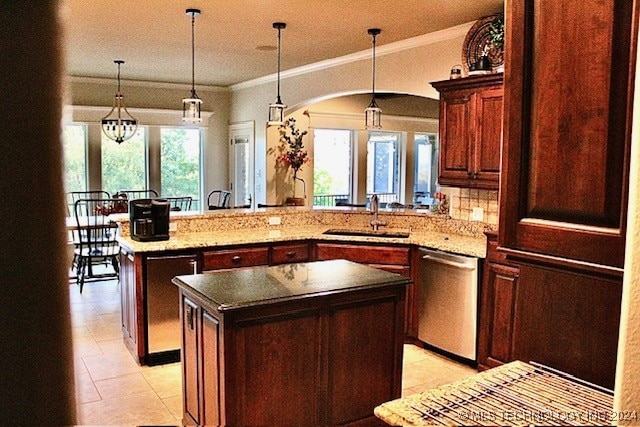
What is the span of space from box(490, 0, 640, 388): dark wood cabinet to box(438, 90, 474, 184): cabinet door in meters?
2.85

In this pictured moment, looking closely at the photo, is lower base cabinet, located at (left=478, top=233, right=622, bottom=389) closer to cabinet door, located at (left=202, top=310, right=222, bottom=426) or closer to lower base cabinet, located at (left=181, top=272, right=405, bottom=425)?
lower base cabinet, located at (left=181, top=272, right=405, bottom=425)

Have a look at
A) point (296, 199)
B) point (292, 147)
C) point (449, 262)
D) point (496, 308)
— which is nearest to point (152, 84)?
point (292, 147)

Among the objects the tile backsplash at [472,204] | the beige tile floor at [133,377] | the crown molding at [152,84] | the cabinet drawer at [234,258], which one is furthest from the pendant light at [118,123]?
the tile backsplash at [472,204]

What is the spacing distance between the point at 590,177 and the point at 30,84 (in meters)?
1.13

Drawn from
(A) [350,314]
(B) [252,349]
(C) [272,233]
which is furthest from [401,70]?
(B) [252,349]

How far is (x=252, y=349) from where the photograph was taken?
245 centimetres

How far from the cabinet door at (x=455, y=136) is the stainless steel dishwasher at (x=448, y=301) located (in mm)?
666

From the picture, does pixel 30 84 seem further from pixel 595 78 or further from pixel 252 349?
pixel 252 349

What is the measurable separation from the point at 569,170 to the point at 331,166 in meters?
7.37

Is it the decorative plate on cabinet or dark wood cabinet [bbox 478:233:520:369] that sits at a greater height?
the decorative plate on cabinet

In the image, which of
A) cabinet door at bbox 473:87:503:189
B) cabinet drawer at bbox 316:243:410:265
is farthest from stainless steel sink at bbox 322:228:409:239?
cabinet door at bbox 473:87:503:189

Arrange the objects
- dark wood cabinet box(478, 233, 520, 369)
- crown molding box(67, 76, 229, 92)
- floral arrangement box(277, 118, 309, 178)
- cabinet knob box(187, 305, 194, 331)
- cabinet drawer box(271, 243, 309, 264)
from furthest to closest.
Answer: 1. crown molding box(67, 76, 229, 92)
2. floral arrangement box(277, 118, 309, 178)
3. cabinet drawer box(271, 243, 309, 264)
4. dark wood cabinet box(478, 233, 520, 369)
5. cabinet knob box(187, 305, 194, 331)

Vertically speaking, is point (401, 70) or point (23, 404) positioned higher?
point (401, 70)

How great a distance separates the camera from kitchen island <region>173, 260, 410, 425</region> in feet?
7.94
